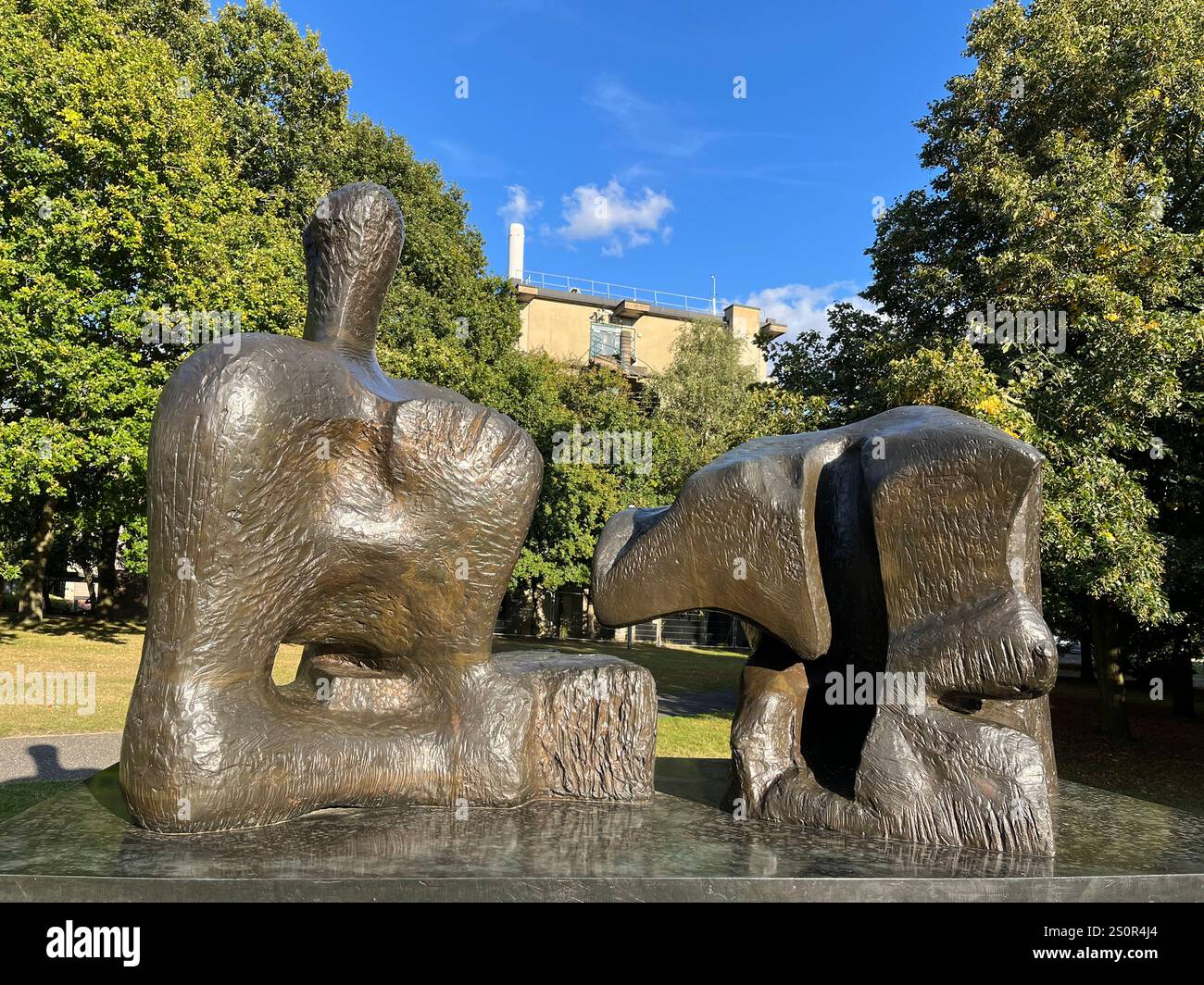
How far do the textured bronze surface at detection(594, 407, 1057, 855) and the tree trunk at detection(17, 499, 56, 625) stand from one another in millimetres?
18219

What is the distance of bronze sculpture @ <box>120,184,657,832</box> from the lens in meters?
3.80

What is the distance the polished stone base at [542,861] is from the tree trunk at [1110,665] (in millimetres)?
9433

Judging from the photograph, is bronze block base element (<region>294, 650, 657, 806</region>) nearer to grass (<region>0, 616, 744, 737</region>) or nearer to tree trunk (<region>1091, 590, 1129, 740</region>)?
grass (<region>0, 616, 744, 737</region>)

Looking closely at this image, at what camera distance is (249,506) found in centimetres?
390

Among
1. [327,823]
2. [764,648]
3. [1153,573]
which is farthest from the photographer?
[1153,573]

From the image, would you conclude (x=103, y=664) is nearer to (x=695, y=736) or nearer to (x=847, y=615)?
(x=695, y=736)

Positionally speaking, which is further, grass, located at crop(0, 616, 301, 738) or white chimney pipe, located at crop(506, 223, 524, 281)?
→ white chimney pipe, located at crop(506, 223, 524, 281)

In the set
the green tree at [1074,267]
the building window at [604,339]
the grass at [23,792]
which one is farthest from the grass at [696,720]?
the building window at [604,339]

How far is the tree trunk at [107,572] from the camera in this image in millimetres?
23103

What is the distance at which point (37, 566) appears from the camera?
70.1 feet

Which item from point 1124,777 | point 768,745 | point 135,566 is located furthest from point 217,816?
point 135,566

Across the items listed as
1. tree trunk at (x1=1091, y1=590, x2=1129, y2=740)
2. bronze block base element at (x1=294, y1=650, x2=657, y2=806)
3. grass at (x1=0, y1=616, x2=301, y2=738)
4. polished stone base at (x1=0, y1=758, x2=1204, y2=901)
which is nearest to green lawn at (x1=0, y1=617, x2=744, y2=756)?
grass at (x1=0, y1=616, x2=301, y2=738)
